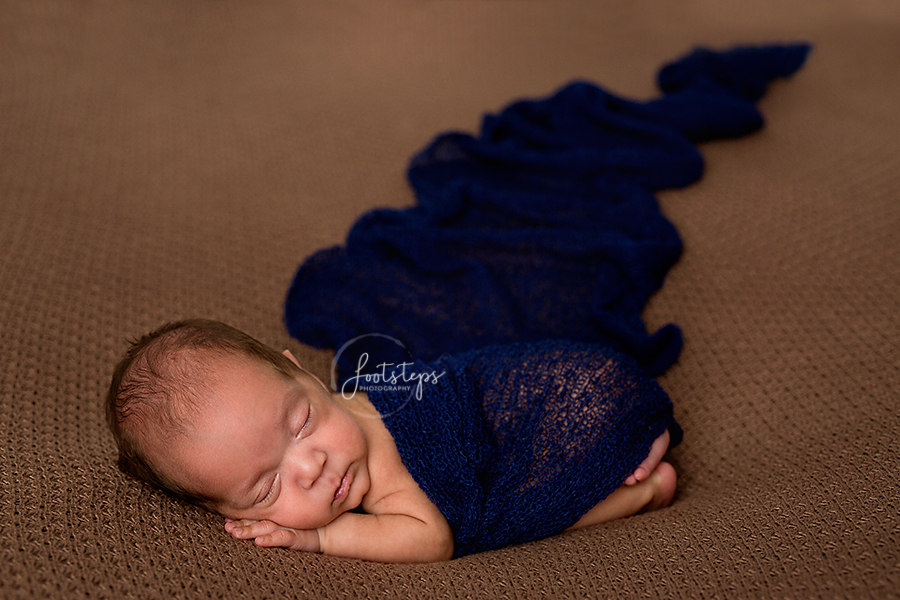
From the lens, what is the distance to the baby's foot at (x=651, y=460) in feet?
3.13

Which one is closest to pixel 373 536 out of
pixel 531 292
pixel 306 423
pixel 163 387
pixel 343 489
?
pixel 343 489

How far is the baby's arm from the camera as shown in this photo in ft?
2.76

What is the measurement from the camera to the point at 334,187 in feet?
4.83

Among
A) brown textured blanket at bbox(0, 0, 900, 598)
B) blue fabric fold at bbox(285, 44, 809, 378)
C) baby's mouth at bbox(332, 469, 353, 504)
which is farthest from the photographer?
blue fabric fold at bbox(285, 44, 809, 378)

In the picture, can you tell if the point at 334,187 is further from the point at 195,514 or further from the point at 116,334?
the point at 195,514

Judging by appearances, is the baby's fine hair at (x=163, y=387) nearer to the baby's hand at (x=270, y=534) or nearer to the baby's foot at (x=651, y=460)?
the baby's hand at (x=270, y=534)

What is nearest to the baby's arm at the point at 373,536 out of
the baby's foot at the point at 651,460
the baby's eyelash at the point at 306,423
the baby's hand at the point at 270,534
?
the baby's hand at the point at 270,534

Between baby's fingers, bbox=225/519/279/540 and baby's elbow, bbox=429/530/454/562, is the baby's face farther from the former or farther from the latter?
baby's elbow, bbox=429/530/454/562

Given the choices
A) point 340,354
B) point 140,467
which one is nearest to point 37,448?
point 140,467

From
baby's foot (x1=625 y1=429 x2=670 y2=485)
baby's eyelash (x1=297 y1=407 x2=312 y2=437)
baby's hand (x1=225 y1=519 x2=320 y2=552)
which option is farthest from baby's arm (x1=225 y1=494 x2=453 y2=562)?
baby's foot (x1=625 y1=429 x2=670 y2=485)

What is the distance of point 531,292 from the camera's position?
1.21 metres

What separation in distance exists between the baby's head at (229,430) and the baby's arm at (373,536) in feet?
0.06

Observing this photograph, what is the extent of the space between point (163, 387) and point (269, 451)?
0.15 m

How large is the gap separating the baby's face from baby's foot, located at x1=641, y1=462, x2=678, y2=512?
0.43 meters
